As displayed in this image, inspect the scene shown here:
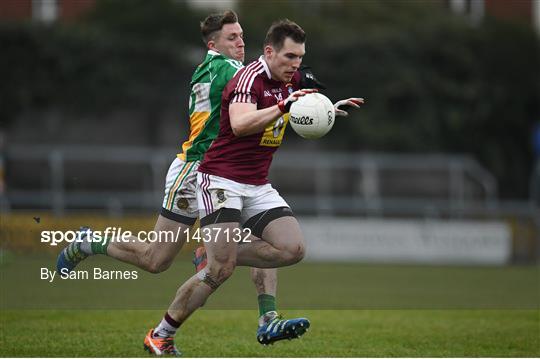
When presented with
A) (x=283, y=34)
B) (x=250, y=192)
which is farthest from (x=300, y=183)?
(x=283, y=34)

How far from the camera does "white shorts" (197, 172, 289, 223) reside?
896 centimetres

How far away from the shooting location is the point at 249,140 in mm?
9008

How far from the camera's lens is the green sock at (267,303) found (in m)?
9.29

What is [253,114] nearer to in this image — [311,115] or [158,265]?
[311,115]

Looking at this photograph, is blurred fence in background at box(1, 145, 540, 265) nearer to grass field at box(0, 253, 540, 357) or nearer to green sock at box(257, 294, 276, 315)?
grass field at box(0, 253, 540, 357)

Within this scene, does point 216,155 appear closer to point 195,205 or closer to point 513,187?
point 195,205

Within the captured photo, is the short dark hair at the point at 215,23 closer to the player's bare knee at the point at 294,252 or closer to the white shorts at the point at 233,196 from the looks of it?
the white shorts at the point at 233,196

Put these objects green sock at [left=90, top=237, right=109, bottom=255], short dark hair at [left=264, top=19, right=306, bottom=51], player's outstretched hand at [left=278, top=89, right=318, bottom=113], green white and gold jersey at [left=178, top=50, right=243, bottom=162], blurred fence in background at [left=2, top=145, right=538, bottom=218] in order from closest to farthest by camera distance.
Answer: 1. player's outstretched hand at [left=278, top=89, right=318, bottom=113]
2. short dark hair at [left=264, top=19, right=306, bottom=51]
3. green white and gold jersey at [left=178, top=50, right=243, bottom=162]
4. green sock at [left=90, top=237, right=109, bottom=255]
5. blurred fence in background at [left=2, top=145, right=538, bottom=218]

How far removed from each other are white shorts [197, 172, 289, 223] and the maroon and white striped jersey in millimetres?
51

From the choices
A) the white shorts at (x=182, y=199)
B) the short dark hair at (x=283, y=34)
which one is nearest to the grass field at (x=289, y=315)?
the white shorts at (x=182, y=199)

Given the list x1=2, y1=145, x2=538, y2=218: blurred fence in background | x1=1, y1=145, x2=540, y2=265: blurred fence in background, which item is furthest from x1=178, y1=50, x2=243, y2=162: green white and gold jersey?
x1=2, y1=145, x2=538, y2=218: blurred fence in background

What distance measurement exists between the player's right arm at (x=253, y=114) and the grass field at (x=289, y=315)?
1.93 metres

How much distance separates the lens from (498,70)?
121 ft

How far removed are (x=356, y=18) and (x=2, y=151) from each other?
20075 mm
